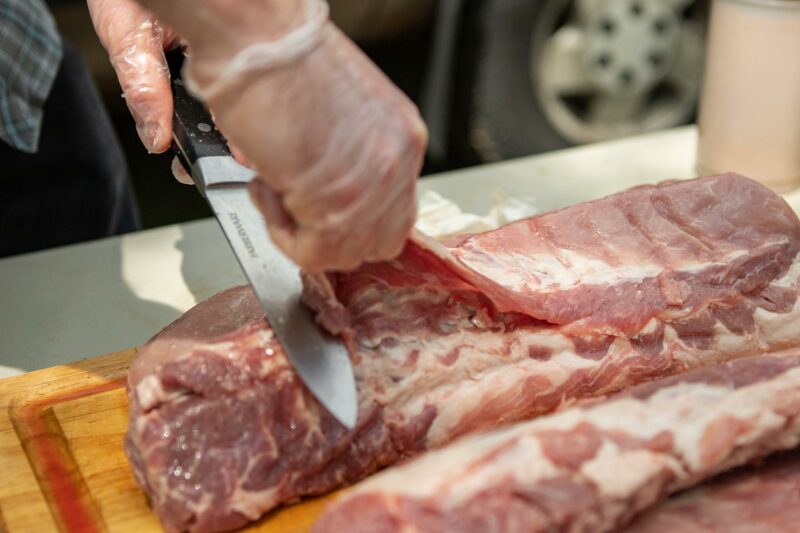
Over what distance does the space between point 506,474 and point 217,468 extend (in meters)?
0.63

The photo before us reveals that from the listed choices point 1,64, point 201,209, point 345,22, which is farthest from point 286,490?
point 345,22

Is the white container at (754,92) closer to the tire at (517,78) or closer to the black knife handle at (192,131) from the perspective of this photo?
the tire at (517,78)

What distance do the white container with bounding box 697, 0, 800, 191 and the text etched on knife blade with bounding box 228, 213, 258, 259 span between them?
2.10 m

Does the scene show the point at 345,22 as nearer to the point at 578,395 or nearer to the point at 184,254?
the point at 184,254

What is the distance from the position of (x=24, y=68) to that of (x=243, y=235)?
1497 mm

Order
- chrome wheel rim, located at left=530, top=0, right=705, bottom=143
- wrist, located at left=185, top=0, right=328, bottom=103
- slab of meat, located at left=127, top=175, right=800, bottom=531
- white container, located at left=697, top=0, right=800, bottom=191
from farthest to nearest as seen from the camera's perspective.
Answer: chrome wheel rim, located at left=530, top=0, right=705, bottom=143 → white container, located at left=697, top=0, right=800, bottom=191 → slab of meat, located at left=127, top=175, right=800, bottom=531 → wrist, located at left=185, top=0, right=328, bottom=103

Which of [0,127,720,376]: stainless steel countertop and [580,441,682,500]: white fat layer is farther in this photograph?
[0,127,720,376]: stainless steel countertop

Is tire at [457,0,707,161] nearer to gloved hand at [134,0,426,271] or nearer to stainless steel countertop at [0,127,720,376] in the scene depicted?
stainless steel countertop at [0,127,720,376]

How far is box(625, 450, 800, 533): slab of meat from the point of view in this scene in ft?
6.44

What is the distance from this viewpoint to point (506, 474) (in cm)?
190

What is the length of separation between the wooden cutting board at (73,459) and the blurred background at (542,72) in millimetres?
3354

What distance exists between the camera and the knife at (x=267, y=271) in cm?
212

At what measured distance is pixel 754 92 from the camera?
11.6 feet

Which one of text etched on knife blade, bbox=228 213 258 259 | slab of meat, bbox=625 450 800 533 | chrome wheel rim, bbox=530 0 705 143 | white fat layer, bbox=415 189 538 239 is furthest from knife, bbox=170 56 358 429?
chrome wheel rim, bbox=530 0 705 143
